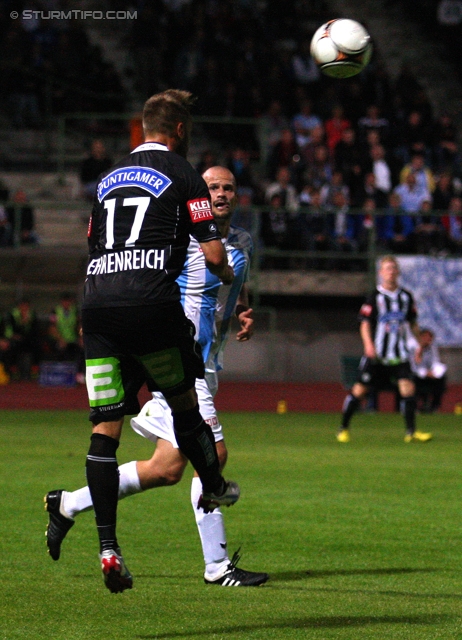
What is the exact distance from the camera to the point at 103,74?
91.7ft

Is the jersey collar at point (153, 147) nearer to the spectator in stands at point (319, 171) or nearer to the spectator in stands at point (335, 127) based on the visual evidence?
the spectator in stands at point (319, 171)

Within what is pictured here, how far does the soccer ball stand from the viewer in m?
9.20

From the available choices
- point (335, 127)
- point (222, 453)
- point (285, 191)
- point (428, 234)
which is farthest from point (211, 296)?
point (335, 127)

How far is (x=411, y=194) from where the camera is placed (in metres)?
25.1

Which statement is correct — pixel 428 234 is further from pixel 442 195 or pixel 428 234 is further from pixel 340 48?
pixel 340 48

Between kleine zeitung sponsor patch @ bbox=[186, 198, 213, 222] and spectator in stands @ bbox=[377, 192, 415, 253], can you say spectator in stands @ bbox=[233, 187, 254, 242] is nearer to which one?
spectator in stands @ bbox=[377, 192, 415, 253]

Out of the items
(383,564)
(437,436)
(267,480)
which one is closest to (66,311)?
(437,436)

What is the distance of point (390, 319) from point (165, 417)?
9329 millimetres

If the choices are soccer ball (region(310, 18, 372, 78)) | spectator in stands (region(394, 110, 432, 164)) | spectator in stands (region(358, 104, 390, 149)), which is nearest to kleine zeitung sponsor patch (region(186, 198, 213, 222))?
soccer ball (region(310, 18, 372, 78))

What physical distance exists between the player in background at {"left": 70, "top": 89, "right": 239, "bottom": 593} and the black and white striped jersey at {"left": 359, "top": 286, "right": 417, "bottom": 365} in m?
10.00

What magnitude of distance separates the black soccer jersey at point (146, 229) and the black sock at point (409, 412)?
9.85 m

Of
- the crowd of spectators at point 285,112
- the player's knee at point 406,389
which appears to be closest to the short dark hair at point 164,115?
the player's knee at point 406,389

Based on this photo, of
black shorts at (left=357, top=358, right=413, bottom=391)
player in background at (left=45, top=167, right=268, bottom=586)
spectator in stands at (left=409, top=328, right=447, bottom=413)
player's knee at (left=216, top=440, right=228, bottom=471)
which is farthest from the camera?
spectator in stands at (left=409, top=328, right=447, bottom=413)

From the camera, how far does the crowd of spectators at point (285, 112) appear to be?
24.8 metres
